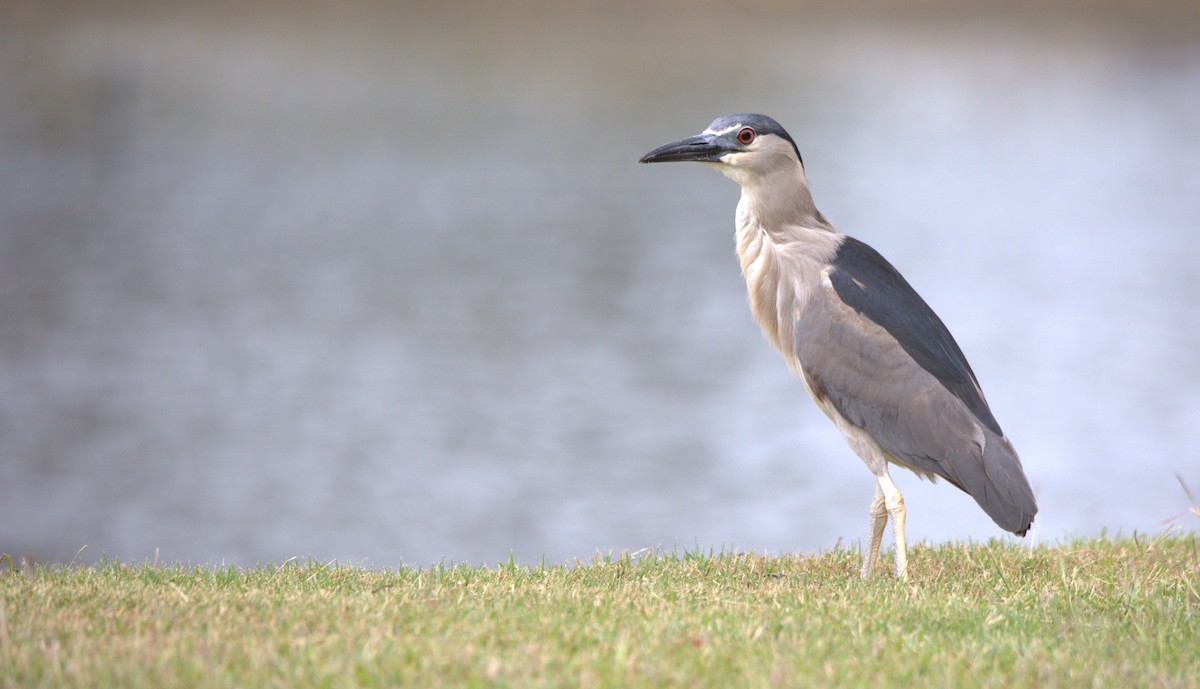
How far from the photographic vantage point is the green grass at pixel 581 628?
3314 mm

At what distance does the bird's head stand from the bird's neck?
87mm

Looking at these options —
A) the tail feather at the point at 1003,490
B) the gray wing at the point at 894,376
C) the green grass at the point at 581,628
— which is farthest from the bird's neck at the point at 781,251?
the green grass at the point at 581,628

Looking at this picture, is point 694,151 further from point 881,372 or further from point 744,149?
point 881,372

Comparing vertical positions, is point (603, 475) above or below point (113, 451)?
above

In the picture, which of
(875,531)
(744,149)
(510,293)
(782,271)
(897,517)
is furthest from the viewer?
(510,293)

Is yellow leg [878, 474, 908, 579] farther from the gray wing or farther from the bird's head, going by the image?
the bird's head

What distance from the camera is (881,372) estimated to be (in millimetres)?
5656

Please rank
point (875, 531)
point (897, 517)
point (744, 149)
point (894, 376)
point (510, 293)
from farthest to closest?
point (510, 293) < point (744, 149) < point (894, 376) < point (875, 531) < point (897, 517)

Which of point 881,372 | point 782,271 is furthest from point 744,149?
point 881,372

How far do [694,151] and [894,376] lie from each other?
5.03ft

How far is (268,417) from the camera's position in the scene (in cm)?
1625

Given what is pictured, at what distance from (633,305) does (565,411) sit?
14.8 ft

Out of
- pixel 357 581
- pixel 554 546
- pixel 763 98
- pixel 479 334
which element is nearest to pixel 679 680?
pixel 357 581

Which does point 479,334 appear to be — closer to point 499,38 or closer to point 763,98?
point 763,98
